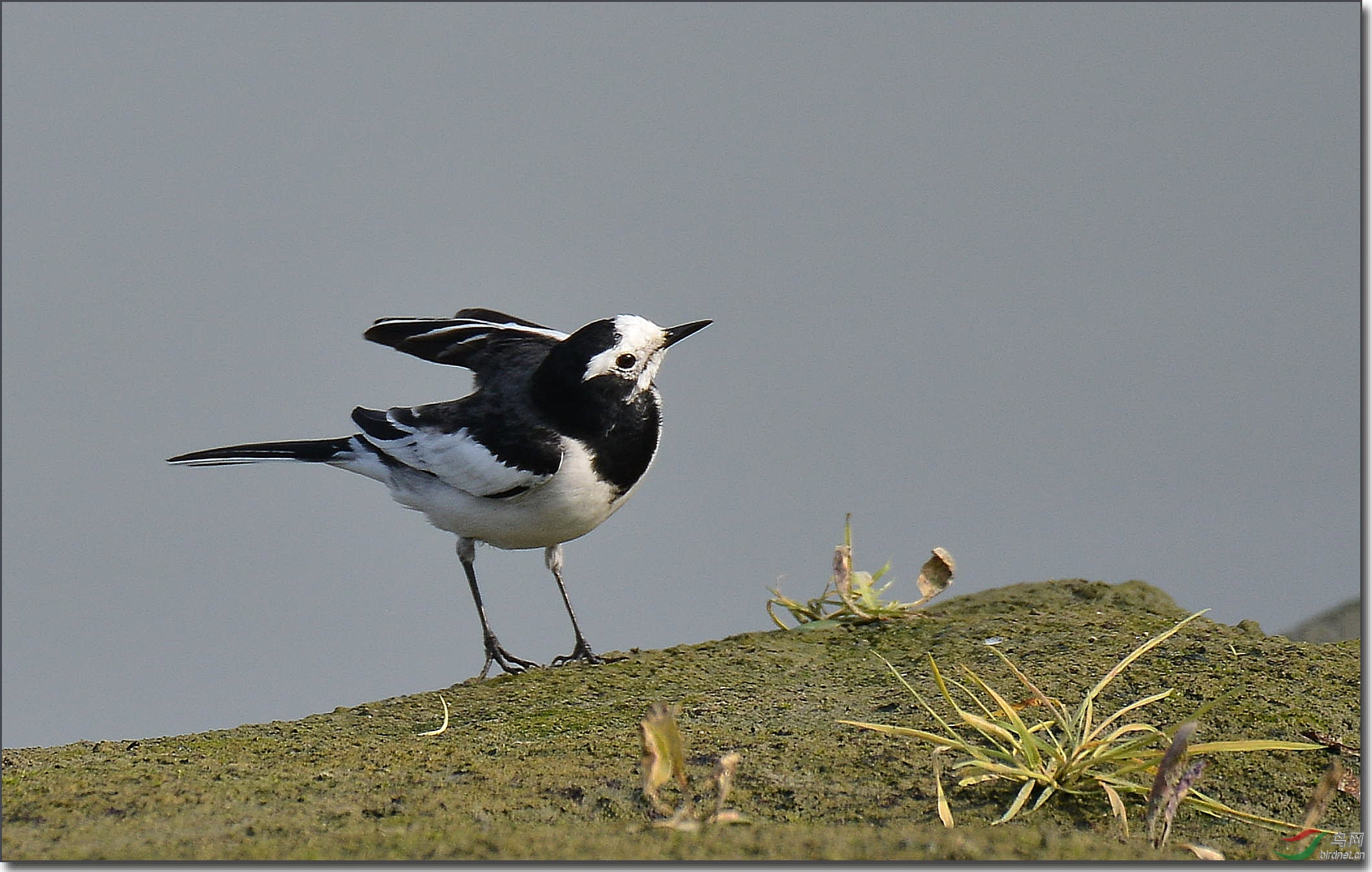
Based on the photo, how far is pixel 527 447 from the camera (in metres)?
4.84

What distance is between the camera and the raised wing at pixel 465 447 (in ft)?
15.9

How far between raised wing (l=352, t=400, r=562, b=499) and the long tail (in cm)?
17

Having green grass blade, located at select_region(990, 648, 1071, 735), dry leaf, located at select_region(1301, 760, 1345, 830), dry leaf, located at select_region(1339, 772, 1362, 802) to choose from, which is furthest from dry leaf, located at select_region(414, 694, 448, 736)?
dry leaf, located at select_region(1339, 772, 1362, 802)

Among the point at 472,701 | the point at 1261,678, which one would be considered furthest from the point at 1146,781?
the point at 472,701

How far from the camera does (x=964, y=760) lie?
3301 mm

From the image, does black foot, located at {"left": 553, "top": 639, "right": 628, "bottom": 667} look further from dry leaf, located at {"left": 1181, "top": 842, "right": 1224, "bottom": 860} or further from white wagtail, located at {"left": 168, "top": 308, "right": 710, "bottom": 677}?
dry leaf, located at {"left": 1181, "top": 842, "right": 1224, "bottom": 860}

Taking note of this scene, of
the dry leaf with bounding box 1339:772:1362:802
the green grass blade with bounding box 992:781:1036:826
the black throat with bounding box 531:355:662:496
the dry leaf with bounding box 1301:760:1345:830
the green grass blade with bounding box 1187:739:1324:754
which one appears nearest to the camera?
the dry leaf with bounding box 1301:760:1345:830

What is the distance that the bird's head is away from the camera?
4.97m

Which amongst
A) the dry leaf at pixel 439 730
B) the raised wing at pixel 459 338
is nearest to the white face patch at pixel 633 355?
the raised wing at pixel 459 338

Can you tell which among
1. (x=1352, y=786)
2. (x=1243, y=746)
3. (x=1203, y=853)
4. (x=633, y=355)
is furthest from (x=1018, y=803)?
(x=633, y=355)

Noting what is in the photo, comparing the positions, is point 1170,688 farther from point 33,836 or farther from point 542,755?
point 33,836

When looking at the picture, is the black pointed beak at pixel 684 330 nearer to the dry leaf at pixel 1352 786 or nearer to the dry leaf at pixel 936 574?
the dry leaf at pixel 936 574

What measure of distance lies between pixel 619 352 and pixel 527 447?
52 centimetres

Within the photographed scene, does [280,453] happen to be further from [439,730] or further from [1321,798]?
[1321,798]
